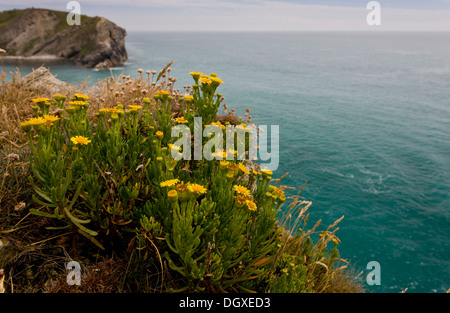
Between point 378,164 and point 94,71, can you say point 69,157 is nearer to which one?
point 378,164

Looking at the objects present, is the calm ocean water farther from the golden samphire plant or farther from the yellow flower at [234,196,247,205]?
the yellow flower at [234,196,247,205]

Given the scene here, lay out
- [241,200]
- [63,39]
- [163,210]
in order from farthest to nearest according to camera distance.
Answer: [63,39] → [163,210] → [241,200]

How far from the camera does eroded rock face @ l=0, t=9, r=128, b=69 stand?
9419cm

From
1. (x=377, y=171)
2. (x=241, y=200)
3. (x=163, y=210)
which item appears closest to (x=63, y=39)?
(x=377, y=171)

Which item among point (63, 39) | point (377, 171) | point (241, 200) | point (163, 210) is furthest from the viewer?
point (63, 39)

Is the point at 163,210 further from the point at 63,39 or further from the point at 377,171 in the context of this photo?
the point at 63,39

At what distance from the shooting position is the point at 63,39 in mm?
103938

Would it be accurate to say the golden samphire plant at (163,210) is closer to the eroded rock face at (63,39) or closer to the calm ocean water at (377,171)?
the calm ocean water at (377,171)

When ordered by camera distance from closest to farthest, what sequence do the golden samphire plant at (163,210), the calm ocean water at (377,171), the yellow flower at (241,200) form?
the golden samphire plant at (163,210)
the yellow flower at (241,200)
the calm ocean water at (377,171)

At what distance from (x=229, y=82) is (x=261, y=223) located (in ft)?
209

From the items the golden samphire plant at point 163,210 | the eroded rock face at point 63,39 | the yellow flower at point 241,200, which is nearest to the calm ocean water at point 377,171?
the golden samphire plant at point 163,210

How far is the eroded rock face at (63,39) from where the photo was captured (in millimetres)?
94188

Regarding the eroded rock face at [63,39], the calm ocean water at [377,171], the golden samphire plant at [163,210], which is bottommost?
the calm ocean water at [377,171]

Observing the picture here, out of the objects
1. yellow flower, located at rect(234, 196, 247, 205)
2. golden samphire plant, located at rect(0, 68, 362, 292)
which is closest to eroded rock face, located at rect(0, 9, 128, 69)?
golden samphire plant, located at rect(0, 68, 362, 292)
